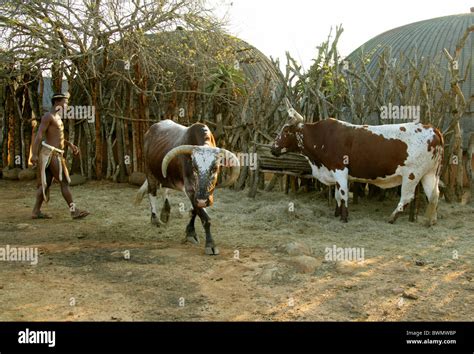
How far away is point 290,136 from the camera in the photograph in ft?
25.9

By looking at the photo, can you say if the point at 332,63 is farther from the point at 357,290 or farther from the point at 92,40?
the point at 357,290

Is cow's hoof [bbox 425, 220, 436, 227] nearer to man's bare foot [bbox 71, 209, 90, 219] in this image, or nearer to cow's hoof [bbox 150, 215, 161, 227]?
cow's hoof [bbox 150, 215, 161, 227]

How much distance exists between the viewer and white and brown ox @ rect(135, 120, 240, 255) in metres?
5.15

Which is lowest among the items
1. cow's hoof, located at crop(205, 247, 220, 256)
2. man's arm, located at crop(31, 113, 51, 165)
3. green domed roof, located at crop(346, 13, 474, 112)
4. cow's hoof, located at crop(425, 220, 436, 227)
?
cow's hoof, located at crop(425, 220, 436, 227)

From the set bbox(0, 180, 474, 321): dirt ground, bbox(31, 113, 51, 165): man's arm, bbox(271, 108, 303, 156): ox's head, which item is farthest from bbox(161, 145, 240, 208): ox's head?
bbox(271, 108, 303, 156): ox's head

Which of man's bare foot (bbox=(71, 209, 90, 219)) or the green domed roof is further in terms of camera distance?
the green domed roof

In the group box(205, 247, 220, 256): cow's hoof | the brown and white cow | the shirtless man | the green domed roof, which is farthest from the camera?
the green domed roof

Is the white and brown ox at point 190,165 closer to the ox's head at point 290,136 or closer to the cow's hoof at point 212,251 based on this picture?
the cow's hoof at point 212,251

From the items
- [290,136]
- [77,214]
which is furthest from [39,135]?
[290,136]

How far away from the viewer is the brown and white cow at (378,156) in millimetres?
6887

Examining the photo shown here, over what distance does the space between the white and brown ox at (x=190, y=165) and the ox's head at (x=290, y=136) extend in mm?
1862

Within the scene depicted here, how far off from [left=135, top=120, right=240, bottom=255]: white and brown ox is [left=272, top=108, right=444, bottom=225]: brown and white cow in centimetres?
211

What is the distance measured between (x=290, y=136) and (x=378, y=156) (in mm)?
1456
